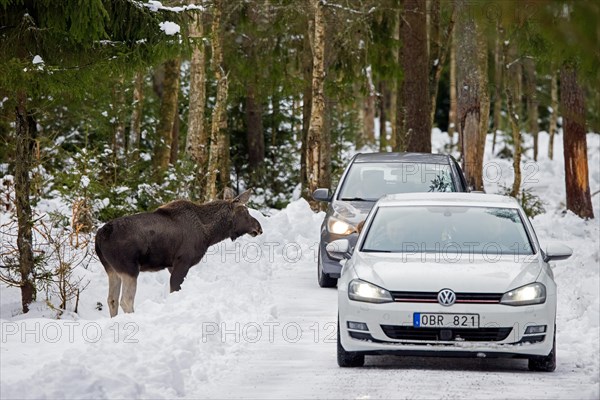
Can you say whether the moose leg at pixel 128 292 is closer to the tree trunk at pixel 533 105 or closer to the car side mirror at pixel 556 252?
the car side mirror at pixel 556 252

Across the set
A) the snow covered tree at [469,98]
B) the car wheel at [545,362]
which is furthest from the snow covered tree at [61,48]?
the snow covered tree at [469,98]

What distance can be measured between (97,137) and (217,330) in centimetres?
2044

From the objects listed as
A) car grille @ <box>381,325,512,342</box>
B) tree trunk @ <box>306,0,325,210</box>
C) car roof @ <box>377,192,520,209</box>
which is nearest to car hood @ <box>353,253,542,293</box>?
car grille @ <box>381,325,512,342</box>

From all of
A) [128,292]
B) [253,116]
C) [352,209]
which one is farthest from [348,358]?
[253,116]

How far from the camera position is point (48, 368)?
841 centimetres

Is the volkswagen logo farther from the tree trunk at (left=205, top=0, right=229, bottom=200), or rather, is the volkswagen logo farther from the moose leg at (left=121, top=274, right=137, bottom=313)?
the tree trunk at (left=205, top=0, right=229, bottom=200)

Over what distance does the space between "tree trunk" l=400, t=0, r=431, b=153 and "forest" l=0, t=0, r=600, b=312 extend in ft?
0.13

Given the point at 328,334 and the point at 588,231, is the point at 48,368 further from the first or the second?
the point at 588,231

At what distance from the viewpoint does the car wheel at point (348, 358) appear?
10.1m

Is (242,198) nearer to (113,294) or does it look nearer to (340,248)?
(113,294)

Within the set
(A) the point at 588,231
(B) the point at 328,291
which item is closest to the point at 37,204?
(B) the point at 328,291

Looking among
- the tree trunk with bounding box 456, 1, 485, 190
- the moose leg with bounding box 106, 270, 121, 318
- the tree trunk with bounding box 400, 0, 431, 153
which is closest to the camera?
the moose leg with bounding box 106, 270, 121, 318

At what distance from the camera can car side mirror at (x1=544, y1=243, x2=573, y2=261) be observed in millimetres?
10484

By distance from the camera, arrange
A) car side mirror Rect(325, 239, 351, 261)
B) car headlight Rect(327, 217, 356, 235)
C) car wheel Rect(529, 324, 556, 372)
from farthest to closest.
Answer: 1. car headlight Rect(327, 217, 356, 235)
2. car side mirror Rect(325, 239, 351, 261)
3. car wheel Rect(529, 324, 556, 372)
